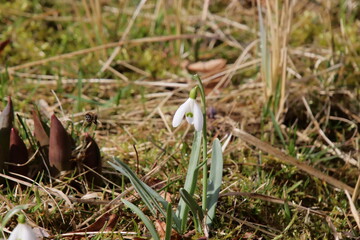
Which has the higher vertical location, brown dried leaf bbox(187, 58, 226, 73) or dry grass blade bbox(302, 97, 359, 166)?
brown dried leaf bbox(187, 58, 226, 73)

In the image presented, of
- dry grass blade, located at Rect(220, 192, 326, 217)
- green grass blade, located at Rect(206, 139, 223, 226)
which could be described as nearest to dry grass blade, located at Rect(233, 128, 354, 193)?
dry grass blade, located at Rect(220, 192, 326, 217)

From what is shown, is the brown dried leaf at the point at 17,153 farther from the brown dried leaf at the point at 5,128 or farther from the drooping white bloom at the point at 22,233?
the drooping white bloom at the point at 22,233

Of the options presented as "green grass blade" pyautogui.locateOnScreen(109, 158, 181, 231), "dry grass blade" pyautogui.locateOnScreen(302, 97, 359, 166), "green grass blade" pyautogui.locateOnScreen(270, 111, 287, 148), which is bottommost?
"dry grass blade" pyautogui.locateOnScreen(302, 97, 359, 166)

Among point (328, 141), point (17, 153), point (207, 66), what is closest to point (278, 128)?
point (328, 141)

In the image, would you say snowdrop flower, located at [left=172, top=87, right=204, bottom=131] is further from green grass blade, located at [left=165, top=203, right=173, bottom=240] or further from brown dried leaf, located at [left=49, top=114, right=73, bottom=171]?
brown dried leaf, located at [left=49, top=114, right=73, bottom=171]

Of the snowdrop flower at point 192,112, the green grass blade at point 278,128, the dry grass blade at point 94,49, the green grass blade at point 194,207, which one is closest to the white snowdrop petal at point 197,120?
the snowdrop flower at point 192,112

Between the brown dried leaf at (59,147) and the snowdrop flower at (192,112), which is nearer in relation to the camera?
→ the snowdrop flower at (192,112)

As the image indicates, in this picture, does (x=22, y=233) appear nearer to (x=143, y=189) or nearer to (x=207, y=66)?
(x=143, y=189)
